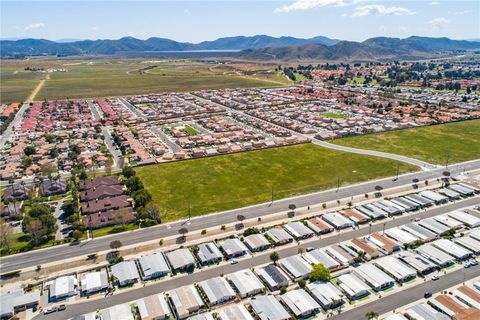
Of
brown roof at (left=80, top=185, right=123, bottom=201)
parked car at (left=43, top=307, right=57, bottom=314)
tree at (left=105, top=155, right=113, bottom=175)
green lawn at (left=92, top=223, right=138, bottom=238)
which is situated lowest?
parked car at (left=43, top=307, right=57, bottom=314)

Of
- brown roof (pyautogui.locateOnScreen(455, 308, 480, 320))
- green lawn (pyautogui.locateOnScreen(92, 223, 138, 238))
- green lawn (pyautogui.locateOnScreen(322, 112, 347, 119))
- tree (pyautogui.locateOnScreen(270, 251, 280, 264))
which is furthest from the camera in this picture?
green lawn (pyautogui.locateOnScreen(322, 112, 347, 119))

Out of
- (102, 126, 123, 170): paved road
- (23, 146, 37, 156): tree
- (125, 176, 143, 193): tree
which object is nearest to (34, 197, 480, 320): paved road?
(125, 176, 143, 193): tree

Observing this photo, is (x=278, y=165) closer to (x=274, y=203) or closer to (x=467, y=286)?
(x=274, y=203)

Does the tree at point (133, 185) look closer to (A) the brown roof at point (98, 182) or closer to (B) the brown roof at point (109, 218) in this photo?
(A) the brown roof at point (98, 182)

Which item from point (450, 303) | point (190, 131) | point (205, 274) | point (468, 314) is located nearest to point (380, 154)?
point (450, 303)

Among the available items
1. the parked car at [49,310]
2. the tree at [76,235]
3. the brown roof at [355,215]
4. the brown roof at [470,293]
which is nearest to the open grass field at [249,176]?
the brown roof at [355,215]

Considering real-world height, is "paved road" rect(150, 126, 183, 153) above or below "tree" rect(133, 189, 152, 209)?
above

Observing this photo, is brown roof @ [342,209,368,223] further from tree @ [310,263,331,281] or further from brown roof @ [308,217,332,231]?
tree @ [310,263,331,281]

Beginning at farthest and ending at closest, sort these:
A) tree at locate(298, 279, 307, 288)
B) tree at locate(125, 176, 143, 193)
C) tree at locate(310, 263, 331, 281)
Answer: tree at locate(125, 176, 143, 193), tree at locate(310, 263, 331, 281), tree at locate(298, 279, 307, 288)
